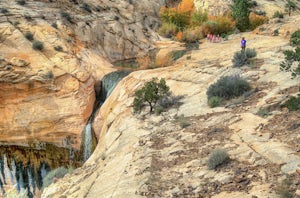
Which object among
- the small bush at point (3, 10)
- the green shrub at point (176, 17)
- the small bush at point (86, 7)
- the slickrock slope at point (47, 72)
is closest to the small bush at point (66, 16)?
the slickrock slope at point (47, 72)

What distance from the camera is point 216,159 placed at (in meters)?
9.81

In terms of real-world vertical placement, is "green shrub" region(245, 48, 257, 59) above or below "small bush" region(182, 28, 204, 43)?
above

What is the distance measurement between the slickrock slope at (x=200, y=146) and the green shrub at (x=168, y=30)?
1452 centimetres

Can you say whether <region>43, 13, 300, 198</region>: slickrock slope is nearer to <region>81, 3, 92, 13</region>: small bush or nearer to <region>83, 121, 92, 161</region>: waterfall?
<region>83, 121, 92, 161</region>: waterfall

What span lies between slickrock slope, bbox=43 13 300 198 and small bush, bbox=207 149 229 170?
16 cm

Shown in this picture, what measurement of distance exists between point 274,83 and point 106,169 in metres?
6.98

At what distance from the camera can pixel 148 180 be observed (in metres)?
10.0

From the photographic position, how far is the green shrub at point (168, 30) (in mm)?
33066

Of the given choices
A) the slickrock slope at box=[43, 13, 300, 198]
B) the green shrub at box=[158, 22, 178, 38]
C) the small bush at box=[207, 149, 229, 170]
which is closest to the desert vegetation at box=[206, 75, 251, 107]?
the slickrock slope at box=[43, 13, 300, 198]

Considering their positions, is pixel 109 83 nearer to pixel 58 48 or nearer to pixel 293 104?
pixel 58 48

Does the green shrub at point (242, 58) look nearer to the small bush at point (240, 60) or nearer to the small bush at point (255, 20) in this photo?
the small bush at point (240, 60)

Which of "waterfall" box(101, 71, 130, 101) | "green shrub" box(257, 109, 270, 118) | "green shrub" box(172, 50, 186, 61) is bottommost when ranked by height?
"waterfall" box(101, 71, 130, 101)

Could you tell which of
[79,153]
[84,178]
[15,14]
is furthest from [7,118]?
[84,178]

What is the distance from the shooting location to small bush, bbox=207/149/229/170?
9.80 meters
